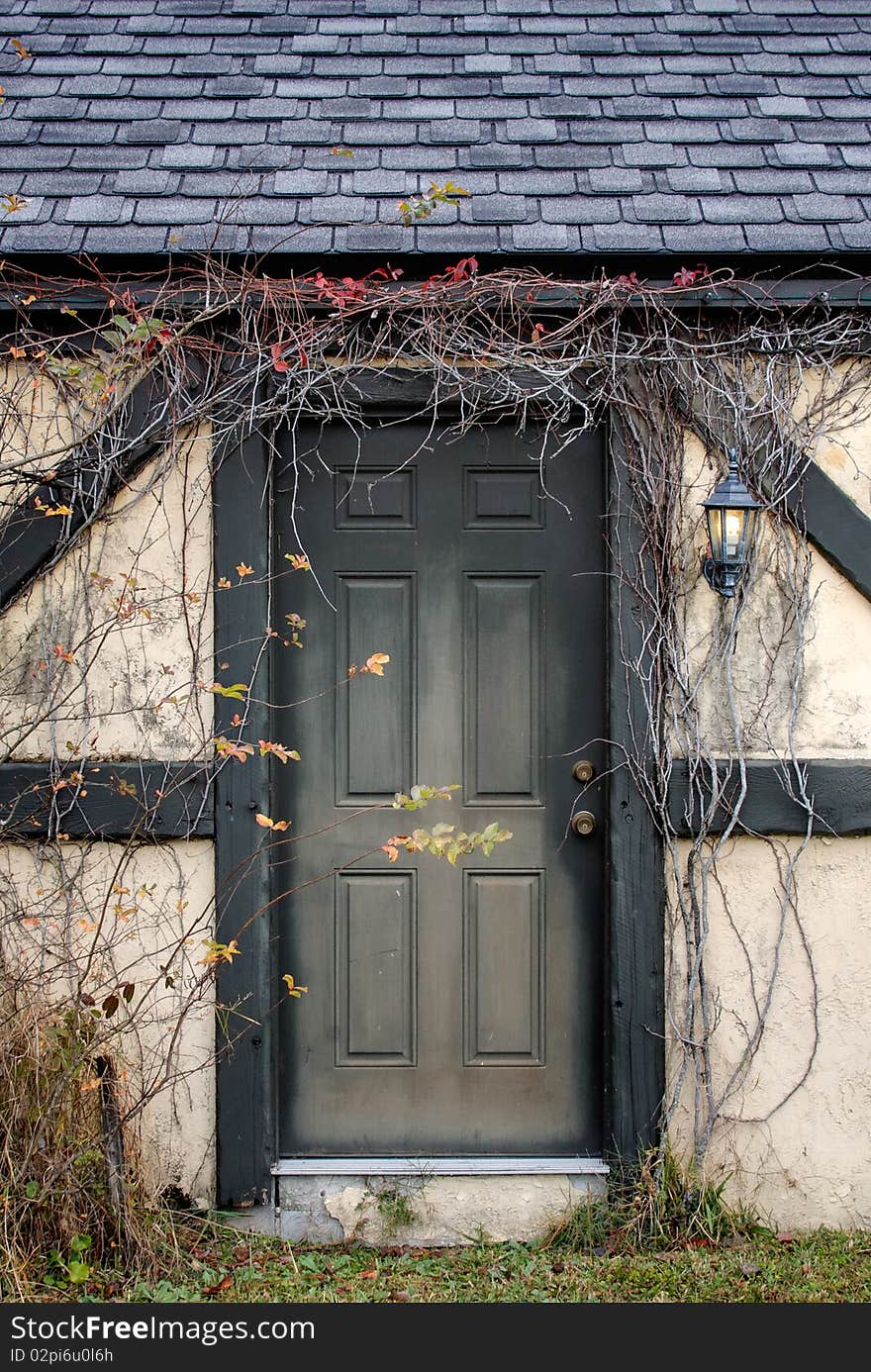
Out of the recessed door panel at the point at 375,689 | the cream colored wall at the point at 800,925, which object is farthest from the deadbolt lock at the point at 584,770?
the recessed door panel at the point at 375,689

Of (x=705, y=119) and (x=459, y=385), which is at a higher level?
(x=705, y=119)

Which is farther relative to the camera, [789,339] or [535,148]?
[535,148]

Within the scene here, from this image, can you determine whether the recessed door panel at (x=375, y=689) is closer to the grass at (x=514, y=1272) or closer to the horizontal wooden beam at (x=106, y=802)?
the horizontal wooden beam at (x=106, y=802)

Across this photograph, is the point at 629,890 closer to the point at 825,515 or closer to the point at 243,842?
the point at 243,842

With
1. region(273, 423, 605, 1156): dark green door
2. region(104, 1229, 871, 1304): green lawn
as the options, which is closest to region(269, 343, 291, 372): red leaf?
region(273, 423, 605, 1156): dark green door

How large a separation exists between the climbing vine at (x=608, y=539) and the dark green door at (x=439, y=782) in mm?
185

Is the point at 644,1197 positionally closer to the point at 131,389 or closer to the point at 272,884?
the point at 272,884

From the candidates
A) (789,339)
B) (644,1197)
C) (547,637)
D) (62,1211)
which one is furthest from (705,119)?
(62,1211)

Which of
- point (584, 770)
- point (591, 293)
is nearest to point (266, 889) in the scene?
point (584, 770)

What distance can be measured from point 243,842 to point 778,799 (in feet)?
5.64

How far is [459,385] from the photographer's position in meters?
3.44

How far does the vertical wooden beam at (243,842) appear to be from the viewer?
136 inches

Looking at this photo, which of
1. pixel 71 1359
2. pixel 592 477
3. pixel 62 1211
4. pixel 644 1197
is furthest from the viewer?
pixel 592 477

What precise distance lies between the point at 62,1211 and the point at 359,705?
1738 millimetres
